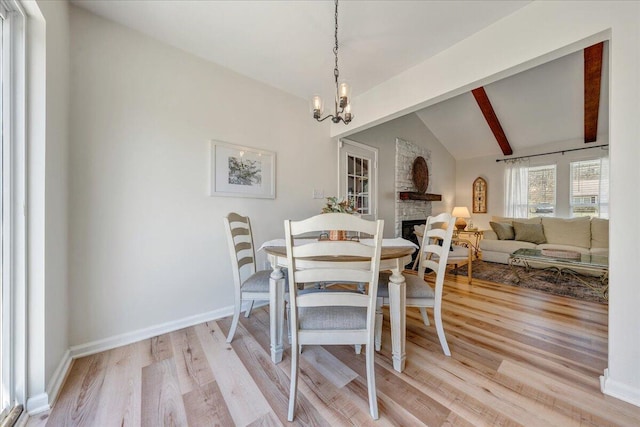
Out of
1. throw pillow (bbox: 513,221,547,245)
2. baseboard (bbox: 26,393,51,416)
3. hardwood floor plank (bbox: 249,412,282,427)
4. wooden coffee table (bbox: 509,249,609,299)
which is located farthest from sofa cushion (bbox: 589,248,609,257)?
baseboard (bbox: 26,393,51,416)

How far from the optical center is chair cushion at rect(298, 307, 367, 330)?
1203 millimetres

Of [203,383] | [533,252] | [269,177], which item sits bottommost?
[203,383]

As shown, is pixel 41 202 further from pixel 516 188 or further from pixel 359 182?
pixel 516 188

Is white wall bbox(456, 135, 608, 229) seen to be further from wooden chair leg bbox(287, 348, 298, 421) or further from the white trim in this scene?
the white trim

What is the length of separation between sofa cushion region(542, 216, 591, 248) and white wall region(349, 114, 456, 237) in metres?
1.87

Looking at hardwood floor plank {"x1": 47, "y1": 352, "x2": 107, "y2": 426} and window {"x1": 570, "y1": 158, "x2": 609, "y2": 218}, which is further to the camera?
window {"x1": 570, "y1": 158, "x2": 609, "y2": 218}

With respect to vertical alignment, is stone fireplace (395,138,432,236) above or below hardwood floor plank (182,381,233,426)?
above

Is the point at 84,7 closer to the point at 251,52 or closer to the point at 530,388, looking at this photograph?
the point at 251,52

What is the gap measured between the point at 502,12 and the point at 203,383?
3.10 meters

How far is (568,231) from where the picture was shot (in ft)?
13.6

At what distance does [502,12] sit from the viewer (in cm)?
167

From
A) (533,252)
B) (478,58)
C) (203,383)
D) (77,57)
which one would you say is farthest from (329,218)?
(533,252)

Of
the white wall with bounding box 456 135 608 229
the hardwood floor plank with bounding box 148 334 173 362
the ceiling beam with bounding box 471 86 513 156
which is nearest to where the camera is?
the hardwood floor plank with bounding box 148 334 173 362

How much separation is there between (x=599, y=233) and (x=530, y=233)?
84 centimetres
